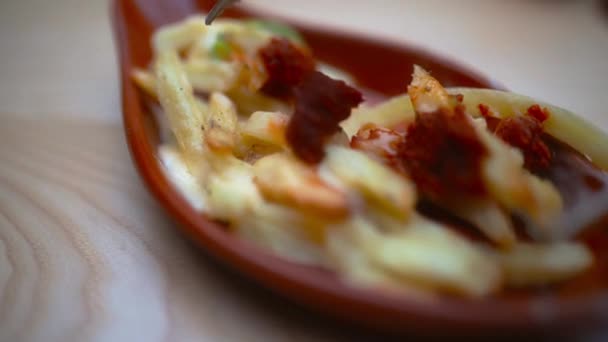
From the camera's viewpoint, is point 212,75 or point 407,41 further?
point 407,41

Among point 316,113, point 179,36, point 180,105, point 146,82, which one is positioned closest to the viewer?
point 316,113

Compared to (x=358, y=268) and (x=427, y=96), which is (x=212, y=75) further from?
(x=358, y=268)

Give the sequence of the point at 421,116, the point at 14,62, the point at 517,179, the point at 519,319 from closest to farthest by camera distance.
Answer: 1. the point at 519,319
2. the point at 517,179
3. the point at 421,116
4. the point at 14,62

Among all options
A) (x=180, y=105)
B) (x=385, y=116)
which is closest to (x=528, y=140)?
(x=385, y=116)

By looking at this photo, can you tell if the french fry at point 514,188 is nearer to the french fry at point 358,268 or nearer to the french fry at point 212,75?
the french fry at point 358,268

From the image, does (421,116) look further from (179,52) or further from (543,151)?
(179,52)

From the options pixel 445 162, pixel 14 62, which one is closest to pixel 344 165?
pixel 445 162
